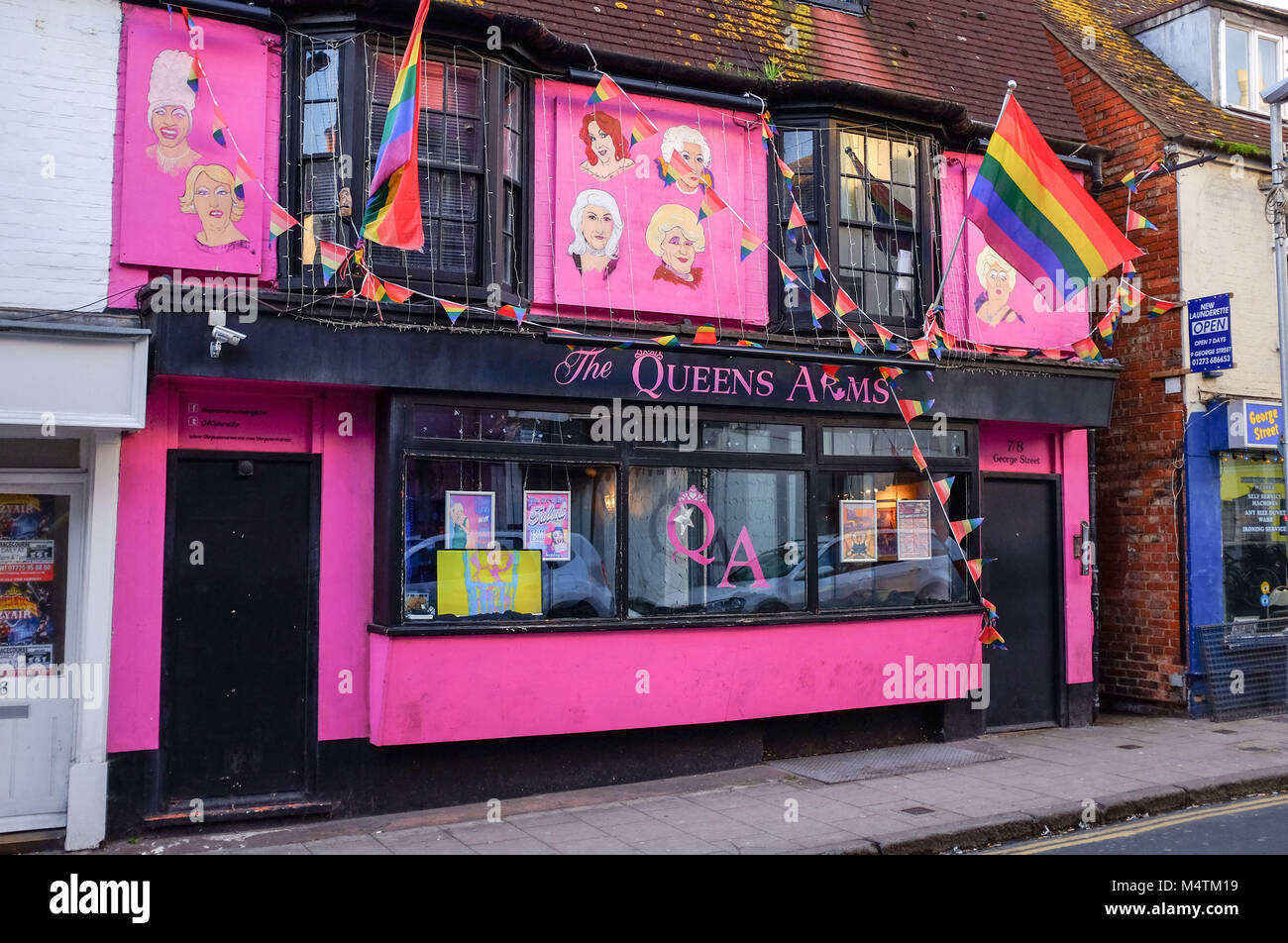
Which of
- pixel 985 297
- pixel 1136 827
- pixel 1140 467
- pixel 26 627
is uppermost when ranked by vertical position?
pixel 985 297

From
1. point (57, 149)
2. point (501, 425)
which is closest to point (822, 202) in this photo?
point (501, 425)

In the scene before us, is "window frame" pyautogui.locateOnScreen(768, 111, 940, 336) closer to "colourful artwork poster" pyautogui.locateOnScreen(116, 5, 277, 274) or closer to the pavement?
the pavement

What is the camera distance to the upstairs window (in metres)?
13.4

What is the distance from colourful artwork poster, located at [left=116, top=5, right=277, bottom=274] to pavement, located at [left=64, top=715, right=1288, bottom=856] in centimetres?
421

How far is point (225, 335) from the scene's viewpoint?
7.18m

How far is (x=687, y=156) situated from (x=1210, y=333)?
245 inches

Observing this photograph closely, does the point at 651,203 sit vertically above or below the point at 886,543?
above

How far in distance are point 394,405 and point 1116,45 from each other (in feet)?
36.3

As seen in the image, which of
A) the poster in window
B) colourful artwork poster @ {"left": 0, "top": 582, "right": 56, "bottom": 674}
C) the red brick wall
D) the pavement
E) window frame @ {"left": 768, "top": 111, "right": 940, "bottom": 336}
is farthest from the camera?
the red brick wall

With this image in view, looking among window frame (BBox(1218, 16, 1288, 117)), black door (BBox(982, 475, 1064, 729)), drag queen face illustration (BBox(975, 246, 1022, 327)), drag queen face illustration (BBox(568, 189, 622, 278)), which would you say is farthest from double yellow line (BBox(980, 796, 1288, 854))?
window frame (BBox(1218, 16, 1288, 117))

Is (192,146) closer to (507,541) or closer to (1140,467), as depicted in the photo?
(507,541)

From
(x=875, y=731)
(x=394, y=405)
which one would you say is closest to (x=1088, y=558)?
(x=875, y=731)

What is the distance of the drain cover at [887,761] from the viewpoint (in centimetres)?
916

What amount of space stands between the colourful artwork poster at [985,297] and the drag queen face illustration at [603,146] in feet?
12.0
